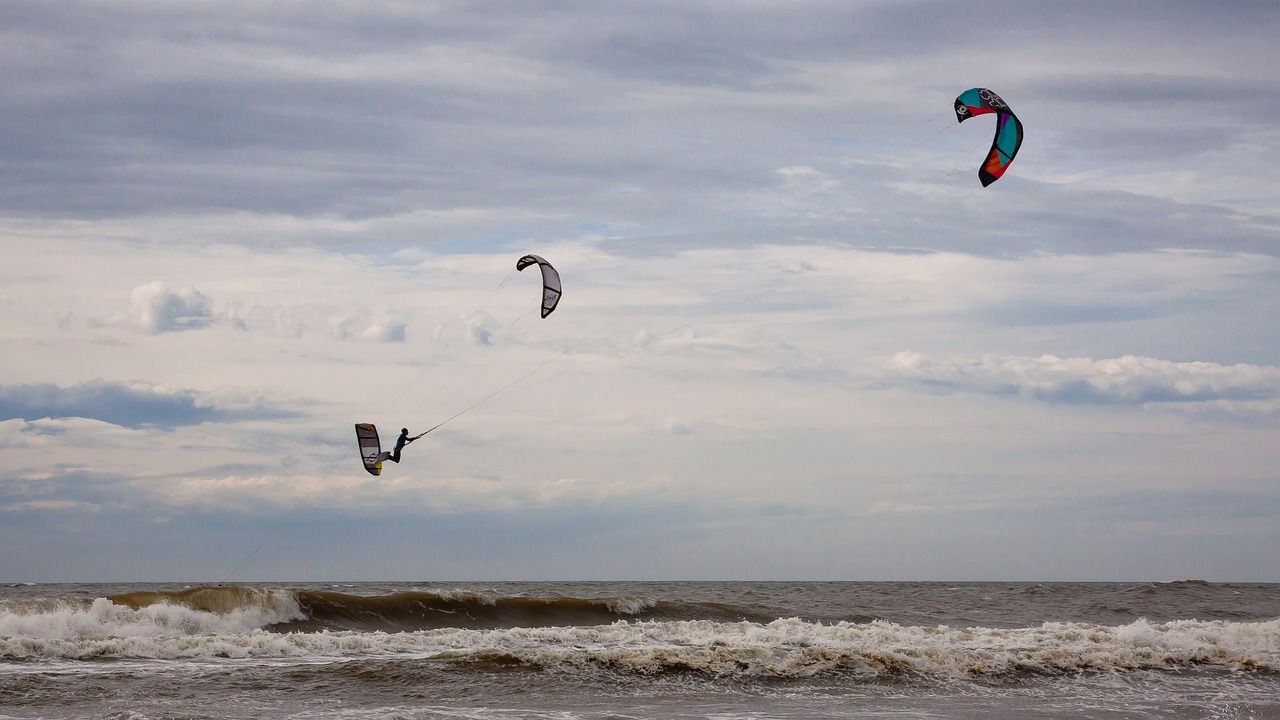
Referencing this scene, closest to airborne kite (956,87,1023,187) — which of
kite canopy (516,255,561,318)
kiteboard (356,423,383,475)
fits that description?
kite canopy (516,255,561,318)

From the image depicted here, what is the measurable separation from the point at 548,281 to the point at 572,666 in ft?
19.2

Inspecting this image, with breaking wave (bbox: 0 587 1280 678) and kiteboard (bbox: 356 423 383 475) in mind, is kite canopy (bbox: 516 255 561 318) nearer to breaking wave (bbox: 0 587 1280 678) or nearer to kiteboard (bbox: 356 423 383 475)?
kiteboard (bbox: 356 423 383 475)

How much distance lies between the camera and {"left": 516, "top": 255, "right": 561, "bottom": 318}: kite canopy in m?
15.7

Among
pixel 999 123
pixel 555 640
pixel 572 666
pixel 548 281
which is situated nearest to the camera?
pixel 572 666

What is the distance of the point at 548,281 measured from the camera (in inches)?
629

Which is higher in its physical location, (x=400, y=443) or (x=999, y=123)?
(x=999, y=123)

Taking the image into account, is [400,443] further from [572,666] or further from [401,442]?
[572,666]

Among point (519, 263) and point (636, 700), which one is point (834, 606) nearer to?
point (519, 263)

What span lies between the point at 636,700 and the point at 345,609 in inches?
357

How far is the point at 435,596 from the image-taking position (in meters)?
20.0

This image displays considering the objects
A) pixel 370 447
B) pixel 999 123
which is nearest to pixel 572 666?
pixel 370 447

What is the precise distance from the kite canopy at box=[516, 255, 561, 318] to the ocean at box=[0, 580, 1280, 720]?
190 inches

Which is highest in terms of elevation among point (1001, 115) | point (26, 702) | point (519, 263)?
point (1001, 115)

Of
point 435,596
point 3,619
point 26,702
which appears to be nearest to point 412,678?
point 26,702
